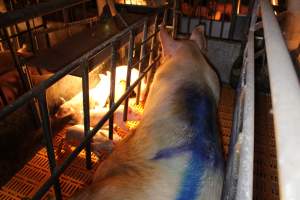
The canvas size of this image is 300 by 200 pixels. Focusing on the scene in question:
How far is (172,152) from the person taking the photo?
1.69 m

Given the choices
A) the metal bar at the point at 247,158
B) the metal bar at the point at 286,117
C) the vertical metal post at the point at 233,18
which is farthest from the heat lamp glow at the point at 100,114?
the metal bar at the point at 286,117

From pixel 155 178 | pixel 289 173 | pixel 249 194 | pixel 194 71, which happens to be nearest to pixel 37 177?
pixel 155 178

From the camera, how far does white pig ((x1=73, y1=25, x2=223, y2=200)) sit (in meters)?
1.46

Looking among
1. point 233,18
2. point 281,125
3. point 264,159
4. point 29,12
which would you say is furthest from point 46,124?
point 233,18

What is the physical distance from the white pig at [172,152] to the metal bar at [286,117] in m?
0.79

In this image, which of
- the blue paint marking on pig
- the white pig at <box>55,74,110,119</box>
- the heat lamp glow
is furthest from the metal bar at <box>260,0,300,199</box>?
the white pig at <box>55,74,110,119</box>

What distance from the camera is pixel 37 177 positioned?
101 inches

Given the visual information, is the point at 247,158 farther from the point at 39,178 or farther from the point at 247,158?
the point at 39,178

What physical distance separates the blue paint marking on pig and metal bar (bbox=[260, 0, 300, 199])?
30.8 inches

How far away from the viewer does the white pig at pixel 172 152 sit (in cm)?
146

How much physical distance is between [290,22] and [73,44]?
2.38 meters

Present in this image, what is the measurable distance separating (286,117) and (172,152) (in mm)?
1112

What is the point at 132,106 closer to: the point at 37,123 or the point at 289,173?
the point at 37,123

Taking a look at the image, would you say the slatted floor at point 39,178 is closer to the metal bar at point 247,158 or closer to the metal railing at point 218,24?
the metal bar at point 247,158
